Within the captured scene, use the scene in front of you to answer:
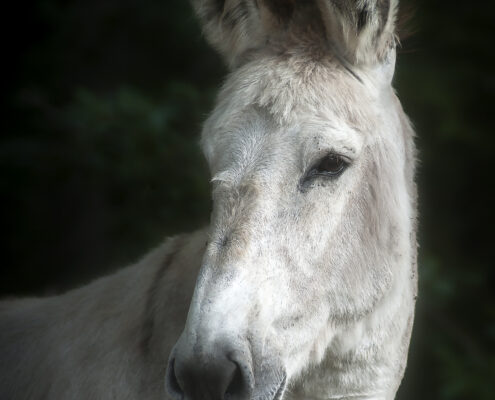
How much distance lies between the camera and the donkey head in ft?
6.02

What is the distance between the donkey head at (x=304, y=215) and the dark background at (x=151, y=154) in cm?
204

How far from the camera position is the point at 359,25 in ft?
7.47

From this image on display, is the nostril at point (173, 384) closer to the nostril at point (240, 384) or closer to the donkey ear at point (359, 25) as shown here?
the nostril at point (240, 384)

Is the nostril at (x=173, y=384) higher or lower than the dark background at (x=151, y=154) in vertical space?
higher

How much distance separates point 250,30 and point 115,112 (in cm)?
239

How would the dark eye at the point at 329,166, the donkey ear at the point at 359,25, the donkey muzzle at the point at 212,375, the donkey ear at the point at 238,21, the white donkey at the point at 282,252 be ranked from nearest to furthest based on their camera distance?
the donkey muzzle at the point at 212,375 → the white donkey at the point at 282,252 → the dark eye at the point at 329,166 → the donkey ear at the point at 359,25 → the donkey ear at the point at 238,21

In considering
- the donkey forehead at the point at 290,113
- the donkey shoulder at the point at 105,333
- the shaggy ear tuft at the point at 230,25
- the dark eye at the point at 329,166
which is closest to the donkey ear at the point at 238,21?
the shaggy ear tuft at the point at 230,25

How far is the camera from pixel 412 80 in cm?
493

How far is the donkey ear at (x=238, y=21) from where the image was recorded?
2.38 meters

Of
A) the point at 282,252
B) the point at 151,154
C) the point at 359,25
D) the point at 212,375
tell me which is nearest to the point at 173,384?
the point at 212,375

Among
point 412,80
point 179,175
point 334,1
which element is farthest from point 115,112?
point 334,1

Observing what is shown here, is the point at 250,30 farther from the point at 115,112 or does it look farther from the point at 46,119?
the point at 46,119

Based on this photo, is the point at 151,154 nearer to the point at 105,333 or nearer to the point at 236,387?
the point at 105,333

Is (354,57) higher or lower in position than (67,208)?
higher
